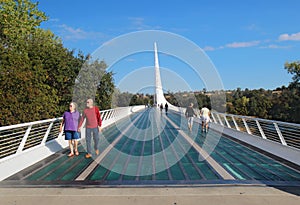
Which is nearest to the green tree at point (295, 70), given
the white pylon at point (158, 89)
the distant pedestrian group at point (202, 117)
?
the white pylon at point (158, 89)

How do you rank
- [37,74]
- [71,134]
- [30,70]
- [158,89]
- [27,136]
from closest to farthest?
[27,136], [71,134], [30,70], [37,74], [158,89]

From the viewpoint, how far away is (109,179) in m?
6.42

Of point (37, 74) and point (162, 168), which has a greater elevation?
point (37, 74)

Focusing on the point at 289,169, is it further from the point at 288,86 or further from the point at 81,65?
the point at 288,86

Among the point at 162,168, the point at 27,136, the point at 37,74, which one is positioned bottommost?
the point at 162,168

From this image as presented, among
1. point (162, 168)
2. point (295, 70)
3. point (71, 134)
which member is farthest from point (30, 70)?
point (295, 70)

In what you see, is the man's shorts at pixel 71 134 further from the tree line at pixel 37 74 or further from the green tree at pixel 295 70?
the green tree at pixel 295 70

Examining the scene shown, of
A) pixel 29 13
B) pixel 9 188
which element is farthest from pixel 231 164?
pixel 29 13

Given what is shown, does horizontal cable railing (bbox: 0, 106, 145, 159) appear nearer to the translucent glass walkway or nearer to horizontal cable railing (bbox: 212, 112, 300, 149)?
the translucent glass walkway

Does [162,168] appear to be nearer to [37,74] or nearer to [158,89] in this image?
[37,74]

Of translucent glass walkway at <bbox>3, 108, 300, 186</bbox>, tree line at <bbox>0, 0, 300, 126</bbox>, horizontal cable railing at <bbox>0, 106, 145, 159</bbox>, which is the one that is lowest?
translucent glass walkway at <bbox>3, 108, 300, 186</bbox>

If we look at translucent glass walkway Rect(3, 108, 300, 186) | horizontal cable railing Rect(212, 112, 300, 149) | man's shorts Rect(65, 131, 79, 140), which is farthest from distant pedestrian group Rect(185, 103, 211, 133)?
man's shorts Rect(65, 131, 79, 140)

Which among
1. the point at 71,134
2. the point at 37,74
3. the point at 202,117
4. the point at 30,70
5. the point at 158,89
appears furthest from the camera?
the point at 158,89

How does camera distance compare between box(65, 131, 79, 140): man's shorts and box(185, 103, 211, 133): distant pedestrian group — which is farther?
box(185, 103, 211, 133): distant pedestrian group
